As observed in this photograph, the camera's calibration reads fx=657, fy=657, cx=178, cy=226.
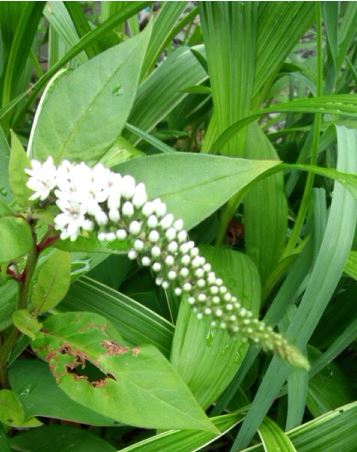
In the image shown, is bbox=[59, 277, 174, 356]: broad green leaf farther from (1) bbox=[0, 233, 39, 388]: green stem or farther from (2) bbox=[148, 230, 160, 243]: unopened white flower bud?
(2) bbox=[148, 230, 160, 243]: unopened white flower bud

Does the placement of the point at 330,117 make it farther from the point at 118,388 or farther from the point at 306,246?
the point at 118,388

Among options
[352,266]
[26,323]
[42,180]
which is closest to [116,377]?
[26,323]

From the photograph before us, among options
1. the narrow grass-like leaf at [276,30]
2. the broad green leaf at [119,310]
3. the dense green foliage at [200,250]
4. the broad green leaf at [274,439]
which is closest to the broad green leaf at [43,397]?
the dense green foliage at [200,250]

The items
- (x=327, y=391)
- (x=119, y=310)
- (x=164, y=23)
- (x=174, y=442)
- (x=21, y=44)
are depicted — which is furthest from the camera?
(x=164, y=23)

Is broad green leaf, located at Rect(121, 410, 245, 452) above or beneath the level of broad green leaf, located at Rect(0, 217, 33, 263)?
beneath

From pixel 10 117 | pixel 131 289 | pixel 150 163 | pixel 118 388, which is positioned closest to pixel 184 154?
pixel 150 163

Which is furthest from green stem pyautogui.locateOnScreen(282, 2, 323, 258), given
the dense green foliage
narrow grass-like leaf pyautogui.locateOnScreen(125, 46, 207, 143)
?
narrow grass-like leaf pyautogui.locateOnScreen(125, 46, 207, 143)

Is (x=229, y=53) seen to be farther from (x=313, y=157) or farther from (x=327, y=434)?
(x=327, y=434)

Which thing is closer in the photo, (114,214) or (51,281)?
(114,214)
